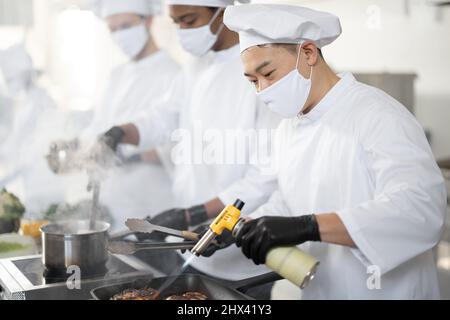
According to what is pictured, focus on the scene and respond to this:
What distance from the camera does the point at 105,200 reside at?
2.16 m

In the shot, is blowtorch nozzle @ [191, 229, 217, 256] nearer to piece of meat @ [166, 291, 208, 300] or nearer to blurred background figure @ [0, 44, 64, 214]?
piece of meat @ [166, 291, 208, 300]

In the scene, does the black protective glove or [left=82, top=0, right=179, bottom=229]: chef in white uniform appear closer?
the black protective glove

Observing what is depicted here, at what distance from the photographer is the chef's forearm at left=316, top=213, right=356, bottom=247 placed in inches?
43.9

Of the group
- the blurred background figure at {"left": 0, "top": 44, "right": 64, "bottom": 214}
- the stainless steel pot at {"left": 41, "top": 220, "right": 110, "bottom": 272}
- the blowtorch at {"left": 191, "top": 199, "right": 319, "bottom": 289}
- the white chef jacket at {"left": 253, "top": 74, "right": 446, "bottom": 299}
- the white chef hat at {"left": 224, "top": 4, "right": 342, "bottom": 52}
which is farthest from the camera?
the blurred background figure at {"left": 0, "top": 44, "right": 64, "bottom": 214}

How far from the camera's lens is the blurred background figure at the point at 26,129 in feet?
7.86

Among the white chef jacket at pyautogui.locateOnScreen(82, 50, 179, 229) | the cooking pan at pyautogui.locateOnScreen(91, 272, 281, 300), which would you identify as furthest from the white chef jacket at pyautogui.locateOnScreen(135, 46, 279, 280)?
the cooking pan at pyautogui.locateOnScreen(91, 272, 281, 300)

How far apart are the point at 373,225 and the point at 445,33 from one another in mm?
2117

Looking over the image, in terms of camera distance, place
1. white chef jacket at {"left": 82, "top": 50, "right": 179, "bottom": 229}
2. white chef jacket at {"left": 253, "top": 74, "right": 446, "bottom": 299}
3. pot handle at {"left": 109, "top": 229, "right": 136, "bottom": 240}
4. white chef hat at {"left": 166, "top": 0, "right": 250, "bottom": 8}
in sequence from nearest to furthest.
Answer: white chef jacket at {"left": 253, "top": 74, "right": 446, "bottom": 299} → pot handle at {"left": 109, "top": 229, "right": 136, "bottom": 240} → white chef hat at {"left": 166, "top": 0, "right": 250, "bottom": 8} → white chef jacket at {"left": 82, "top": 50, "right": 179, "bottom": 229}

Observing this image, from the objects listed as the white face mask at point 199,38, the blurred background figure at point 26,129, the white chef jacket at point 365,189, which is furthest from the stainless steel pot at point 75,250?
the blurred background figure at point 26,129

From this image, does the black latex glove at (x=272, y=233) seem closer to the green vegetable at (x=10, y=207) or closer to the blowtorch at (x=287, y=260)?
the blowtorch at (x=287, y=260)

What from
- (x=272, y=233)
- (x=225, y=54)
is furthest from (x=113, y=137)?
(x=272, y=233)

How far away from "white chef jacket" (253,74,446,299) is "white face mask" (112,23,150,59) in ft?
3.48
